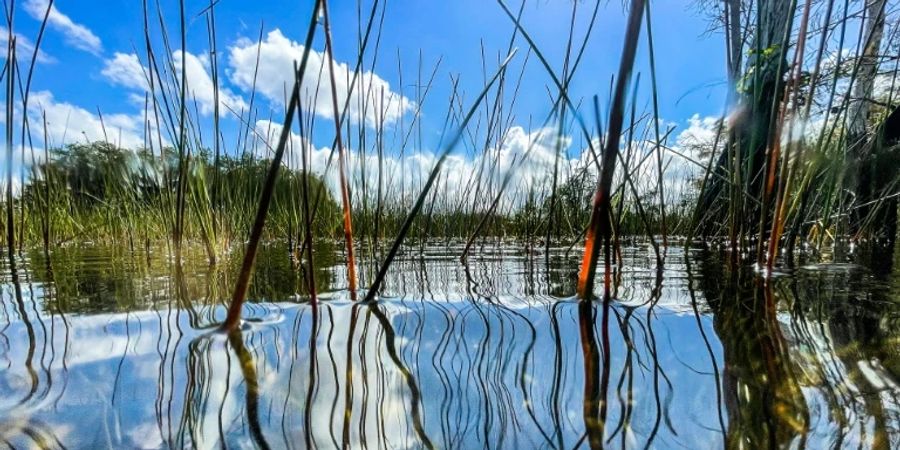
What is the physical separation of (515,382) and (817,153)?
1275 mm

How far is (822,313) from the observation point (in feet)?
2.23

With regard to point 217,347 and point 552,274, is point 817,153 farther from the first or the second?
point 217,347

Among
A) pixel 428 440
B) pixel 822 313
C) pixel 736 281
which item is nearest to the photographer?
pixel 428 440

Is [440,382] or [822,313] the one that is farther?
[822,313]

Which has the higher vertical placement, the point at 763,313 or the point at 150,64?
the point at 150,64

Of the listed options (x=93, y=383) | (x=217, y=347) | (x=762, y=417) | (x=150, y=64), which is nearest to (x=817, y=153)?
(x=762, y=417)

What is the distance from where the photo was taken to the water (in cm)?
32

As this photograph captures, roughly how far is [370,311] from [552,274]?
69 cm

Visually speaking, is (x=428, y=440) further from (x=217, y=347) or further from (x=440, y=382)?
(x=217, y=347)

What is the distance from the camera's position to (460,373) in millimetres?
453

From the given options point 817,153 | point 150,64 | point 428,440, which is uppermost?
point 150,64

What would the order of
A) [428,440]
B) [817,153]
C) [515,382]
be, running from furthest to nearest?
[817,153] < [515,382] < [428,440]

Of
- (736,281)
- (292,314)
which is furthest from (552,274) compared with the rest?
(292,314)

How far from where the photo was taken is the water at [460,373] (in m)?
0.32
